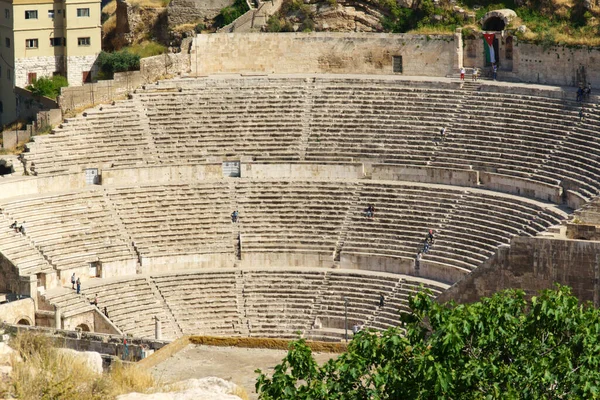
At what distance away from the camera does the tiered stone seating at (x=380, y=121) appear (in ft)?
178

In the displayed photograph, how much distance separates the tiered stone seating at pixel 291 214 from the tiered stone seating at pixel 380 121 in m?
1.70

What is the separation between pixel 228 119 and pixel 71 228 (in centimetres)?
811

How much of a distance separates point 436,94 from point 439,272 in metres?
9.11

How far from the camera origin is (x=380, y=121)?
181 feet

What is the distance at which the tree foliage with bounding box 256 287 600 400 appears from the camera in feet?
89.3

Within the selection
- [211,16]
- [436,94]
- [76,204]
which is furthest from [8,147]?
[436,94]

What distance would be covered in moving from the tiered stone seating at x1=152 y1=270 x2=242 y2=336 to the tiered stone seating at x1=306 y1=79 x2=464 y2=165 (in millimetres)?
6501

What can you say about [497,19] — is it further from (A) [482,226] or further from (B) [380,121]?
(A) [482,226]

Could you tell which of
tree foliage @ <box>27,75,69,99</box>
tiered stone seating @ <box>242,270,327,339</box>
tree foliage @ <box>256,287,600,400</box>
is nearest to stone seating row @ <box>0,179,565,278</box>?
tiered stone seating @ <box>242,270,327,339</box>

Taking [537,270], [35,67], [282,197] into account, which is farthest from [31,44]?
[537,270]

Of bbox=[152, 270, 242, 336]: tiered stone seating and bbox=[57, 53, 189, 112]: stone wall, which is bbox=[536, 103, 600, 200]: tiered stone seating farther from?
bbox=[57, 53, 189, 112]: stone wall

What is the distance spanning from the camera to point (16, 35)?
5778 cm

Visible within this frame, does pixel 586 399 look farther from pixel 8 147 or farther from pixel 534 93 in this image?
pixel 8 147

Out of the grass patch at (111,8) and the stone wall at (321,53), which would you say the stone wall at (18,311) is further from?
the grass patch at (111,8)
